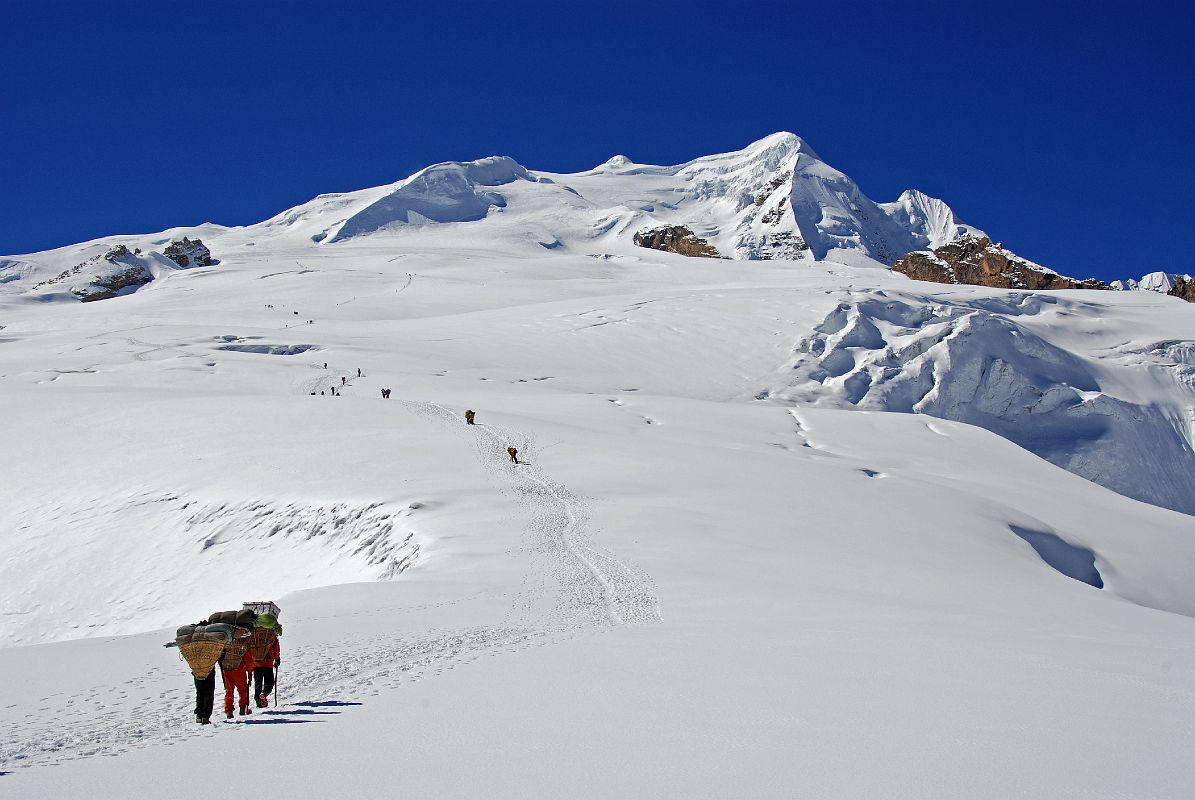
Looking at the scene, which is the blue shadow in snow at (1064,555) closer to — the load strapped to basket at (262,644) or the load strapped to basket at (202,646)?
the load strapped to basket at (262,644)

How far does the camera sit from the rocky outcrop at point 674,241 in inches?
5315

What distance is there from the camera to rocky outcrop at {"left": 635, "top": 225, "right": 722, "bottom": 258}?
135 m

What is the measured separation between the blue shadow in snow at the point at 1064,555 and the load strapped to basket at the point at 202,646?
19.3 metres

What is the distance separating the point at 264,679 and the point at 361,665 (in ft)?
3.79

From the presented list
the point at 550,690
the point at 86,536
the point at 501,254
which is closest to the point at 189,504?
the point at 86,536

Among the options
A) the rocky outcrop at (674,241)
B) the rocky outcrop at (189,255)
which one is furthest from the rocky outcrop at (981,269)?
the rocky outcrop at (189,255)

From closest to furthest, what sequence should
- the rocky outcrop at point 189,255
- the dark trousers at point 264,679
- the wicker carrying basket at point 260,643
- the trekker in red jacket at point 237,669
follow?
1. the trekker in red jacket at point 237,669
2. the wicker carrying basket at point 260,643
3. the dark trousers at point 264,679
4. the rocky outcrop at point 189,255

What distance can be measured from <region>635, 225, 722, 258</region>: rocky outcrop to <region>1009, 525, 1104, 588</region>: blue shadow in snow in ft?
368

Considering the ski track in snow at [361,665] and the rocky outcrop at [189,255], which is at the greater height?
the rocky outcrop at [189,255]

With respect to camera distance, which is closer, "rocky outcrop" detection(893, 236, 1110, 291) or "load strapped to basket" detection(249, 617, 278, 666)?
"load strapped to basket" detection(249, 617, 278, 666)

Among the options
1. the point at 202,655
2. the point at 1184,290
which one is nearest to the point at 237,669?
the point at 202,655

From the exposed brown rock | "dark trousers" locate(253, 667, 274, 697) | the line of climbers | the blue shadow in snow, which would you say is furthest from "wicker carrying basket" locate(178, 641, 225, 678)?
the exposed brown rock

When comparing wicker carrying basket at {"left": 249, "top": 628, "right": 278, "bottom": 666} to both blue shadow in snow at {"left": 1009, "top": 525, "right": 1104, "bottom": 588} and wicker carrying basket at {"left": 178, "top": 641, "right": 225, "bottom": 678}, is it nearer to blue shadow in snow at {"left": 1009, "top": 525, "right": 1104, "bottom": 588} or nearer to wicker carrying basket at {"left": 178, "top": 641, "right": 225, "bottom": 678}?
wicker carrying basket at {"left": 178, "top": 641, "right": 225, "bottom": 678}

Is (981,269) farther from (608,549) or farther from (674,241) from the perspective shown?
(608,549)
